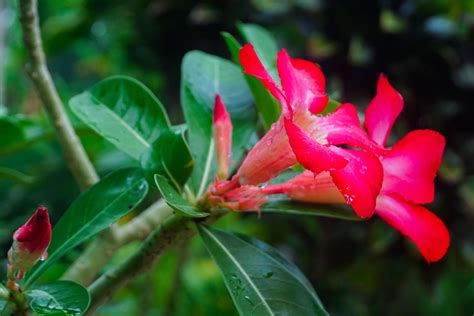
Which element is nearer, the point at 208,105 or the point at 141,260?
the point at 141,260

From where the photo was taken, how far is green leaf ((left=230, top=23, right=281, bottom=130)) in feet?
2.11

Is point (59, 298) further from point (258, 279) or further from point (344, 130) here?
point (344, 130)

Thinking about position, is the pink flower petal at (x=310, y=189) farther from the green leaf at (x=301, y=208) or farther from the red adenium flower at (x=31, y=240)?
the red adenium flower at (x=31, y=240)

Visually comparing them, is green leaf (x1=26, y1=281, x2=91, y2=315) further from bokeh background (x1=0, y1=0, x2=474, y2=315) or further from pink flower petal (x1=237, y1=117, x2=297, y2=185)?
bokeh background (x1=0, y1=0, x2=474, y2=315)

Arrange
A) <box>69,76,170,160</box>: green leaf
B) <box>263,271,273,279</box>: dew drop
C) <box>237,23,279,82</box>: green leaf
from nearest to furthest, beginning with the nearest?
<box>263,271,273,279</box>: dew drop
<box>69,76,170,160</box>: green leaf
<box>237,23,279,82</box>: green leaf

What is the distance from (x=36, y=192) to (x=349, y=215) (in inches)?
30.7

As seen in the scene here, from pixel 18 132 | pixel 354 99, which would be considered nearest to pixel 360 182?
pixel 18 132

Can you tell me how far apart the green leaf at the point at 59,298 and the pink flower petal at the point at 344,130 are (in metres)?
0.23

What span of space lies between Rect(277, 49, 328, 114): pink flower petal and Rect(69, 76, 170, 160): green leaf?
20 cm

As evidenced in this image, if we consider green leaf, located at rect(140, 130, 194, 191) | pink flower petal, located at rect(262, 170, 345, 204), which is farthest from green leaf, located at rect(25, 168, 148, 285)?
pink flower petal, located at rect(262, 170, 345, 204)

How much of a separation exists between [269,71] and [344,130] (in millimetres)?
280

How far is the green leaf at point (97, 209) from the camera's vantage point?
540mm

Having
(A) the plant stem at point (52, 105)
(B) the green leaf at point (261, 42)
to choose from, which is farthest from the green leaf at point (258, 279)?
(B) the green leaf at point (261, 42)

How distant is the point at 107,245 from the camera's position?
660mm
